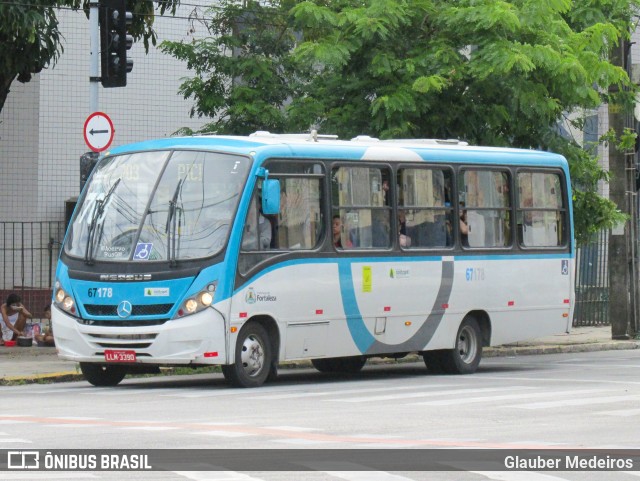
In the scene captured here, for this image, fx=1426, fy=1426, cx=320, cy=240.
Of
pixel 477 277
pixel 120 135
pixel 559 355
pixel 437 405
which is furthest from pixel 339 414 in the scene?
pixel 120 135

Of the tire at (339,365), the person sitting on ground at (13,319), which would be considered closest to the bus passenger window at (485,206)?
the tire at (339,365)

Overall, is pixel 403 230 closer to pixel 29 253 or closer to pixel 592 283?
pixel 29 253

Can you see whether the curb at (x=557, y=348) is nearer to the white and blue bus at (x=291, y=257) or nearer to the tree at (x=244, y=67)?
the white and blue bus at (x=291, y=257)

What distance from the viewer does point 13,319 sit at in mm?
24906

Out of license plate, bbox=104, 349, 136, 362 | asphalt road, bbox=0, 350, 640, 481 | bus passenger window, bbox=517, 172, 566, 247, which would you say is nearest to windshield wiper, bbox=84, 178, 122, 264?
license plate, bbox=104, 349, 136, 362

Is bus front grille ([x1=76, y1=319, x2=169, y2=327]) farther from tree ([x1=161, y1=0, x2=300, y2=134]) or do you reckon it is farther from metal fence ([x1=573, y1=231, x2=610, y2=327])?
metal fence ([x1=573, y1=231, x2=610, y2=327])

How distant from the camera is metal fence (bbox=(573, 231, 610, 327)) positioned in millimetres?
31891

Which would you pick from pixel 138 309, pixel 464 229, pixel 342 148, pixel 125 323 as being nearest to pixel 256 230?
pixel 138 309

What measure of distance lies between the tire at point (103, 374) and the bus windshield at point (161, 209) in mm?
1491

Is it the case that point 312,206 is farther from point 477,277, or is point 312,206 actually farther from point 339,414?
point 339,414

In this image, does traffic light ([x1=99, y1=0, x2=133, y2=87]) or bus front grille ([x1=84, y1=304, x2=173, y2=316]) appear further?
traffic light ([x1=99, y1=0, x2=133, y2=87])

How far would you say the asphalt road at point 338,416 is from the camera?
10.6m

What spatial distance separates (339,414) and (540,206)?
8.97 meters

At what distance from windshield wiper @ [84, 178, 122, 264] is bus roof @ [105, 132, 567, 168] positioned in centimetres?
64
